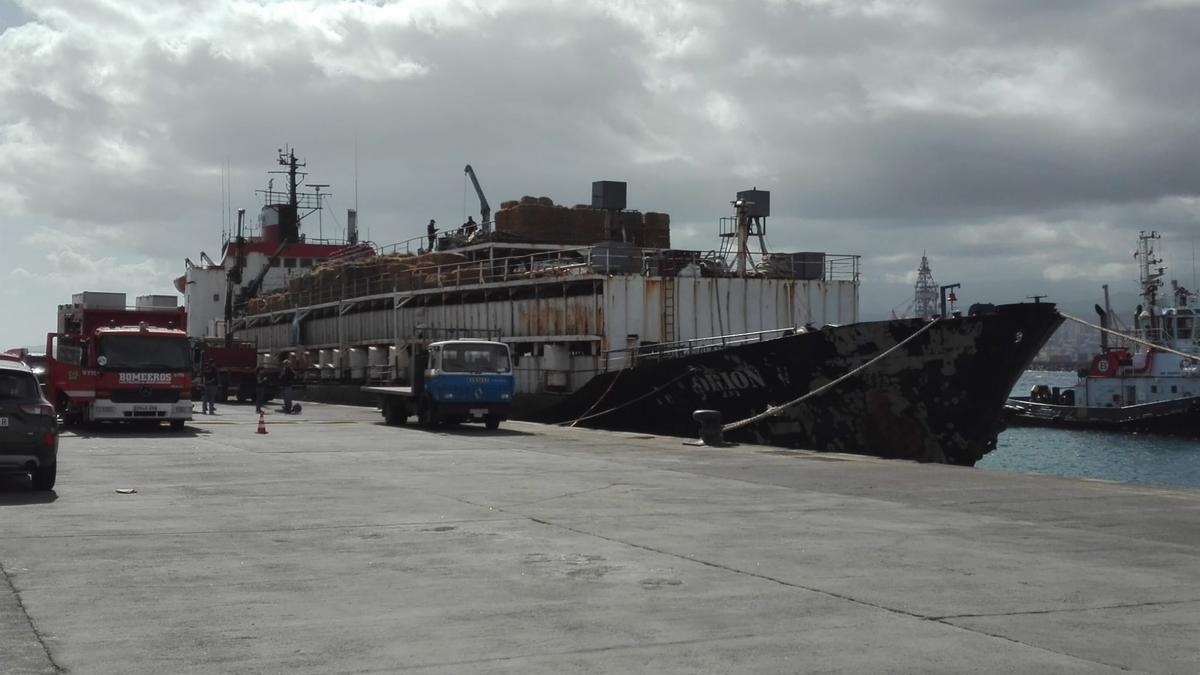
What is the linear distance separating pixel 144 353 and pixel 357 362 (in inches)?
833

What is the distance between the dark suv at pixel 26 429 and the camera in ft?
45.6

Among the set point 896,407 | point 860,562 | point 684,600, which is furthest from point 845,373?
point 684,600

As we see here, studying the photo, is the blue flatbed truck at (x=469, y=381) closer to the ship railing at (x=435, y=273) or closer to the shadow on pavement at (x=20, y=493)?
the ship railing at (x=435, y=273)

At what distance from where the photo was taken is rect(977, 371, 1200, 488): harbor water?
47.8 meters

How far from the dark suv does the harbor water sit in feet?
117

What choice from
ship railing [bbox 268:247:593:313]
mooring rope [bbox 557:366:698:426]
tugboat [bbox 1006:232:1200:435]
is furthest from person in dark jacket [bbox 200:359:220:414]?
tugboat [bbox 1006:232:1200:435]

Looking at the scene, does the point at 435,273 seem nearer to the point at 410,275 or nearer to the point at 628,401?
the point at 410,275

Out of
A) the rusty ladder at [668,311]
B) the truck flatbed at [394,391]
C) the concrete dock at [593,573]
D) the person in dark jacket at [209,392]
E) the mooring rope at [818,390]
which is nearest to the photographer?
the concrete dock at [593,573]

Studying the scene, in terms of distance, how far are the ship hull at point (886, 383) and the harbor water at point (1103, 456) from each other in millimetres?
20421

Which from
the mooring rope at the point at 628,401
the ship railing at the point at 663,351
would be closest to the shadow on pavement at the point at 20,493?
the mooring rope at the point at 628,401

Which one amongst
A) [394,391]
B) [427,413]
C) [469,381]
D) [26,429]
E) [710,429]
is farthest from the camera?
[394,391]

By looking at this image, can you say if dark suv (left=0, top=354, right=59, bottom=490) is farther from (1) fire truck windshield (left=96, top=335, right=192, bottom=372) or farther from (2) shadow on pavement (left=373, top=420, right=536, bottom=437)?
(2) shadow on pavement (left=373, top=420, right=536, bottom=437)

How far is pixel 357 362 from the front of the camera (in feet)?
159

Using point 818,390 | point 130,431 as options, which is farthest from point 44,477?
point 818,390
